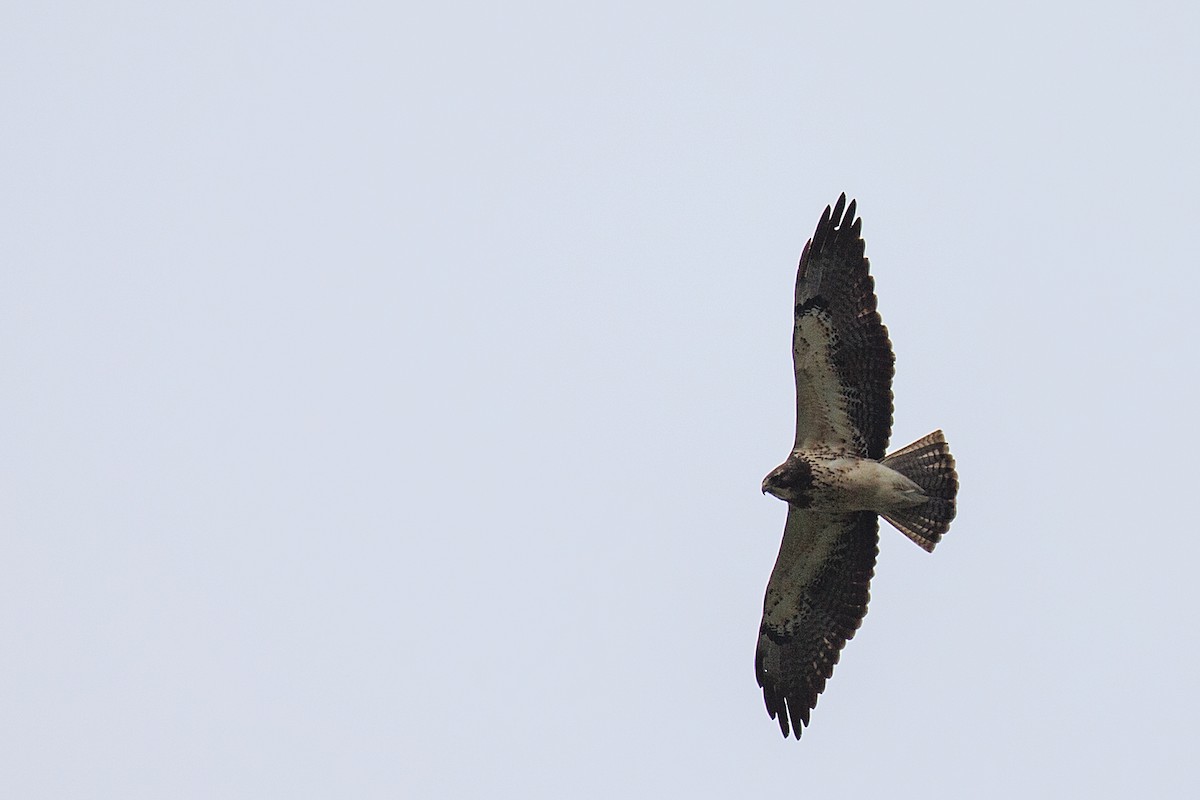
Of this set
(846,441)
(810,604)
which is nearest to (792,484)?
→ (846,441)

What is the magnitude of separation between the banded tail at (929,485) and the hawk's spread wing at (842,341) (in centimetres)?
28

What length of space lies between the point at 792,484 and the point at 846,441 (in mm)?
574

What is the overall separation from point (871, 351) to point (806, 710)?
3.47 m

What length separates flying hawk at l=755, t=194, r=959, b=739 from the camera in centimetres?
Result: 1320

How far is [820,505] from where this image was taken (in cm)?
1340

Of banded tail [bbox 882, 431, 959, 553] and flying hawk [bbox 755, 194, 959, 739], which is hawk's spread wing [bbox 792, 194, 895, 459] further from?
banded tail [bbox 882, 431, 959, 553]

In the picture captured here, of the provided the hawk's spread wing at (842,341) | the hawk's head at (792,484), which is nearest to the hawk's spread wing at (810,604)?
the hawk's head at (792,484)

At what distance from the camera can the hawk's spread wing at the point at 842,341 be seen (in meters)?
13.2

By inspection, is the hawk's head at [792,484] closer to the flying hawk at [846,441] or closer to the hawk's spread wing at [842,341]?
the flying hawk at [846,441]

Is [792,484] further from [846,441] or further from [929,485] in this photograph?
[929,485]

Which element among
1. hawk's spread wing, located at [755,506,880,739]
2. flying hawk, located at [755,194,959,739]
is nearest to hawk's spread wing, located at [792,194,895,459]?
flying hawk, located at [755,194,959,739]

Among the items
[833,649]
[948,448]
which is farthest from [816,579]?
[948,448]

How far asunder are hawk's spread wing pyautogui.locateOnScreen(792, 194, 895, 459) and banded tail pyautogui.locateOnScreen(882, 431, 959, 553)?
281 mm

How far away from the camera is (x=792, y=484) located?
13.3 m
